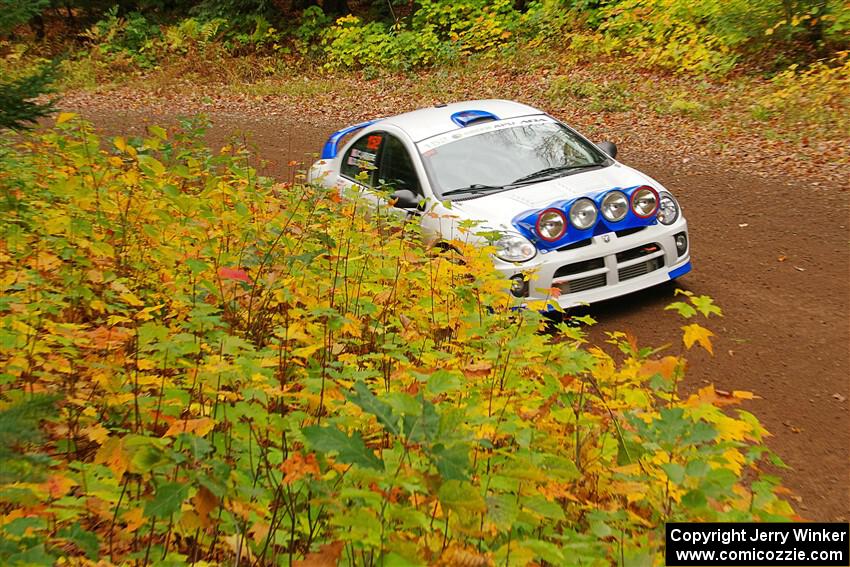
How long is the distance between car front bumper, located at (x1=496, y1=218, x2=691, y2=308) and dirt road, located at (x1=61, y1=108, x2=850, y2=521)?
295mm

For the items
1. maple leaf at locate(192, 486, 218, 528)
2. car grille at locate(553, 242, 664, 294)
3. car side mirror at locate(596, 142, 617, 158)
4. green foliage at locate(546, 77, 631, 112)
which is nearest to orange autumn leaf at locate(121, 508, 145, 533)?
maple leaf at locate(192, 486, 218, 528)

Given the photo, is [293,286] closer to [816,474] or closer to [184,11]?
[816,474]

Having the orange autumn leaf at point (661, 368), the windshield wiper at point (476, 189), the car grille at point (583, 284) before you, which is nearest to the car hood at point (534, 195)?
the windshield wiper at point (476, 189)

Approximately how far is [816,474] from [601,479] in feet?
6.28

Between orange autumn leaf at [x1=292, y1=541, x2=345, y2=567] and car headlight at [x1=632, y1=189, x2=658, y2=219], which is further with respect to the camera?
car headlight at [x1=632, y1=189, x2=658, y2=219]

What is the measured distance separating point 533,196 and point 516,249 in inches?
25.1

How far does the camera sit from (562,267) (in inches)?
250

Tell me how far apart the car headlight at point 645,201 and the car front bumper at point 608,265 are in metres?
0.15

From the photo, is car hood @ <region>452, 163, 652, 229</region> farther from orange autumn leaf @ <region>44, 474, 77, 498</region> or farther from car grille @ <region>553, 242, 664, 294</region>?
orange autumn leaf @ <region>44, 474, 77, 498</region>

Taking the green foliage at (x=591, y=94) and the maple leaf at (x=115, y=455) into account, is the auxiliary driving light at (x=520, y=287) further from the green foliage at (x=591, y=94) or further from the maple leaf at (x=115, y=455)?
the green foliage at (x=591, y=94)

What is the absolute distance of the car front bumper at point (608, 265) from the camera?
6.30 metres

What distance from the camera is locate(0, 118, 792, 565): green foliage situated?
8.32 ft

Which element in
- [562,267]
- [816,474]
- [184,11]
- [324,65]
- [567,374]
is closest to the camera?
[567,374]

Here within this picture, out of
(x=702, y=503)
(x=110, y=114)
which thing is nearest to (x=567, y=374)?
(x=702, y=503)
